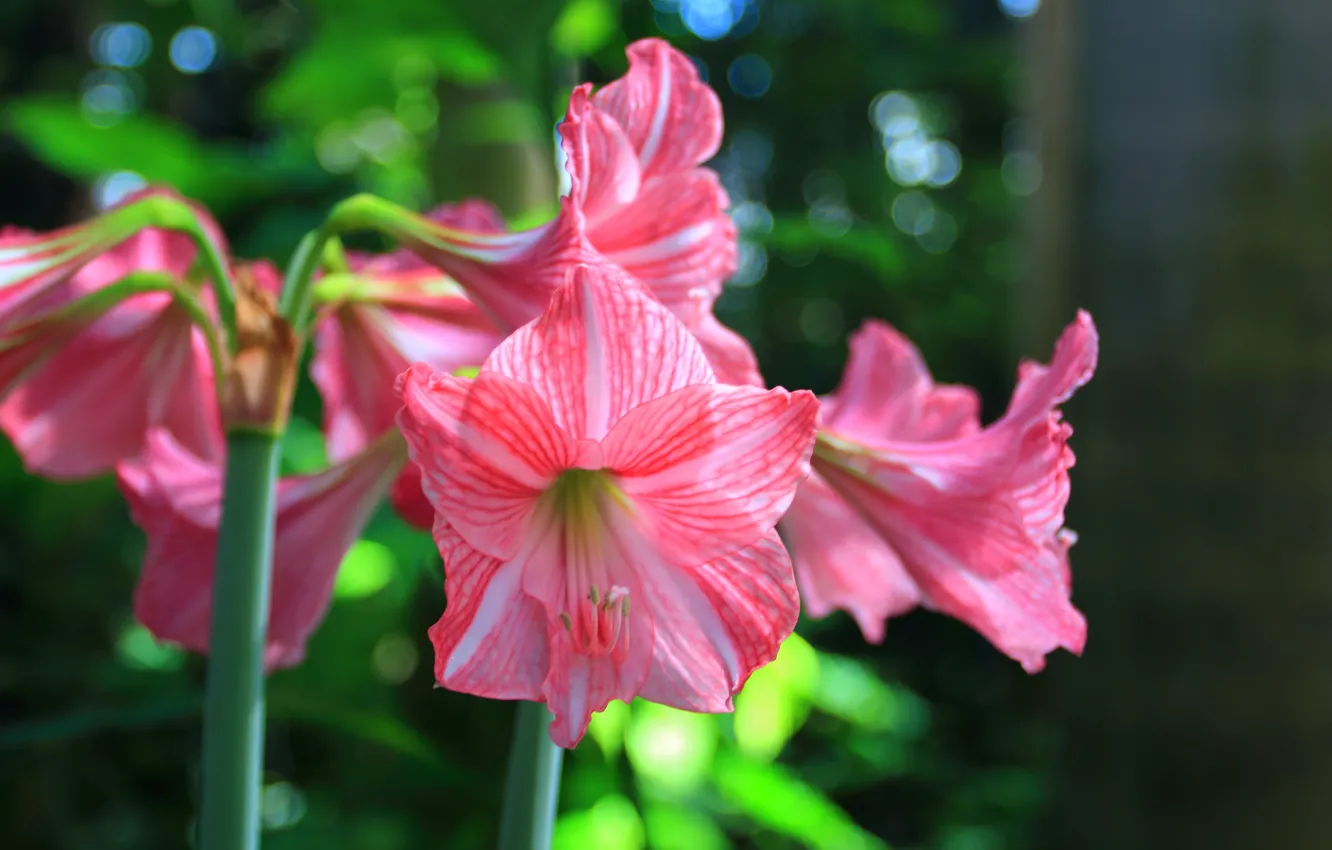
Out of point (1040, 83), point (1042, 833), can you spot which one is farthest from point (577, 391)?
point (1042, 833)

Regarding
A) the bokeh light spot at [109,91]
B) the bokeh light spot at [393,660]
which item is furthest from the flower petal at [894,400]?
the bokeh light spot at [109,91]

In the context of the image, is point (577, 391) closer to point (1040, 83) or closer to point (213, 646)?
point (213, 646)

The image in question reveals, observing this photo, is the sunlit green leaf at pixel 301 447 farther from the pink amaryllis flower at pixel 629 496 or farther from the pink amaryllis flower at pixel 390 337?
the pink amaryllis flower at pixel 629 496

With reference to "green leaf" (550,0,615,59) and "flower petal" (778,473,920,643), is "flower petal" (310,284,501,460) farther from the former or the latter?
"green leaf" (550,0,615,59)

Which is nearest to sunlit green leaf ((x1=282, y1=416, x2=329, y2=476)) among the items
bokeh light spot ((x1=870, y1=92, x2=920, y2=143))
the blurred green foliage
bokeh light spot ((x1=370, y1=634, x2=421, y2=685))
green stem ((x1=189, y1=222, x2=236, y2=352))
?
the blurred green foliage

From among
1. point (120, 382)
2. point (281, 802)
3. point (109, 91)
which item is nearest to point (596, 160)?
point (120, 382)

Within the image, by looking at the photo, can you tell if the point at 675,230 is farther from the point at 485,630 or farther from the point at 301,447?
the point at 301,447
